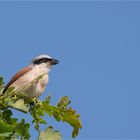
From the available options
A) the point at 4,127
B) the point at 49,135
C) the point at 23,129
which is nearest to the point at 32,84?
the point at 49,135

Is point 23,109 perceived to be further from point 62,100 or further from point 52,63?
point 52,63

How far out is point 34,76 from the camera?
639 centimetres

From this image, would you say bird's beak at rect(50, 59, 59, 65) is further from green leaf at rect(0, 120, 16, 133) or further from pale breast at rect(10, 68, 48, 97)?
green leaf at rect(0, 120, 16, 133)

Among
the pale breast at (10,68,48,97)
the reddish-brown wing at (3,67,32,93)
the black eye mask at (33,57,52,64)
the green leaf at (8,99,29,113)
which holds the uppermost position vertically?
the black eye mask at (33,57,52,64)

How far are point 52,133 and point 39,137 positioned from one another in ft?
0.41

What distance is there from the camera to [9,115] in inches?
105

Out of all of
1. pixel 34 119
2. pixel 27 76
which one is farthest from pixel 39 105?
pixel 27 76

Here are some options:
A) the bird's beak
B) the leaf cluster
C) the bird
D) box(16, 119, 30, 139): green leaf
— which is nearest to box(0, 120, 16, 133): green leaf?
the leaf cluster

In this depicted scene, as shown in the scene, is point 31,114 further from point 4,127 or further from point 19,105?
point 4,127

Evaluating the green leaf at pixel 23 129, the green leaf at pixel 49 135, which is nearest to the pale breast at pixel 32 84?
the green leaf at pixel 49 135

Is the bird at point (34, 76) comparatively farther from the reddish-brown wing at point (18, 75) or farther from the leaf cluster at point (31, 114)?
the leaf cluster at point (31, 114)

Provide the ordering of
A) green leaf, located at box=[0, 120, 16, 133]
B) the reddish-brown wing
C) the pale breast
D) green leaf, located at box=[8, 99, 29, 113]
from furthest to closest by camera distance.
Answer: the reddish-brown wing < the pale breast < green leaf, located at box=[8, 99, 29, 113] < green leaf, located at box=[0, 120, 16, 133]

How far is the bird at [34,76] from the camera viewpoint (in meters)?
5.78

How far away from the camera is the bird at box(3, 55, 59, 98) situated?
5.78 metres
